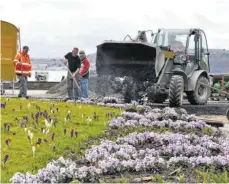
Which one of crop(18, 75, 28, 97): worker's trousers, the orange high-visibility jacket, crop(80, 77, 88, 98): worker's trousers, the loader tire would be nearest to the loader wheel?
the loader tire

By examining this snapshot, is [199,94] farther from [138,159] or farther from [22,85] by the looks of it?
[138,159]

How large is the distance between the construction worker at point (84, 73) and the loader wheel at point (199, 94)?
4803 millimetres

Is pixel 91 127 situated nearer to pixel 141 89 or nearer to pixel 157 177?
pixel 157 177

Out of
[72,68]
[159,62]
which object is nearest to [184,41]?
[159,62]

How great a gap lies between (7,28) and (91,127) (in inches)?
703

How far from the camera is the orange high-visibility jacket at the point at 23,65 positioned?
21656 millimetres

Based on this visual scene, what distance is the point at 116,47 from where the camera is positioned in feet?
74.4

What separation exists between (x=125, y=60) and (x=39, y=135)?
43.9ft

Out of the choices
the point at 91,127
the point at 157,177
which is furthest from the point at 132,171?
the point at 91,127

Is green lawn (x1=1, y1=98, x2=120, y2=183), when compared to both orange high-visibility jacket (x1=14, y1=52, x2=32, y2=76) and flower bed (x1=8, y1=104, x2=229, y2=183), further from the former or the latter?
orange high-visibility jacket (x1=14, y1=52, x2=32, y2=76)

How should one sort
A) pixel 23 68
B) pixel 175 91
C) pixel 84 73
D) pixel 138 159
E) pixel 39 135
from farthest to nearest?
pixel 84 73 → pixel 175 91 → pixel 23 68 → pixel 39 135 → pixel 138 159

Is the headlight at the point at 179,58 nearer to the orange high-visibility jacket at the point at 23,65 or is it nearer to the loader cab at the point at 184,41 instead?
the loader cab at the point at 184,41

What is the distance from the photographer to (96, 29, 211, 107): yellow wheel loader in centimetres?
2208

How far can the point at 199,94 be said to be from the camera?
2570 centimetres
